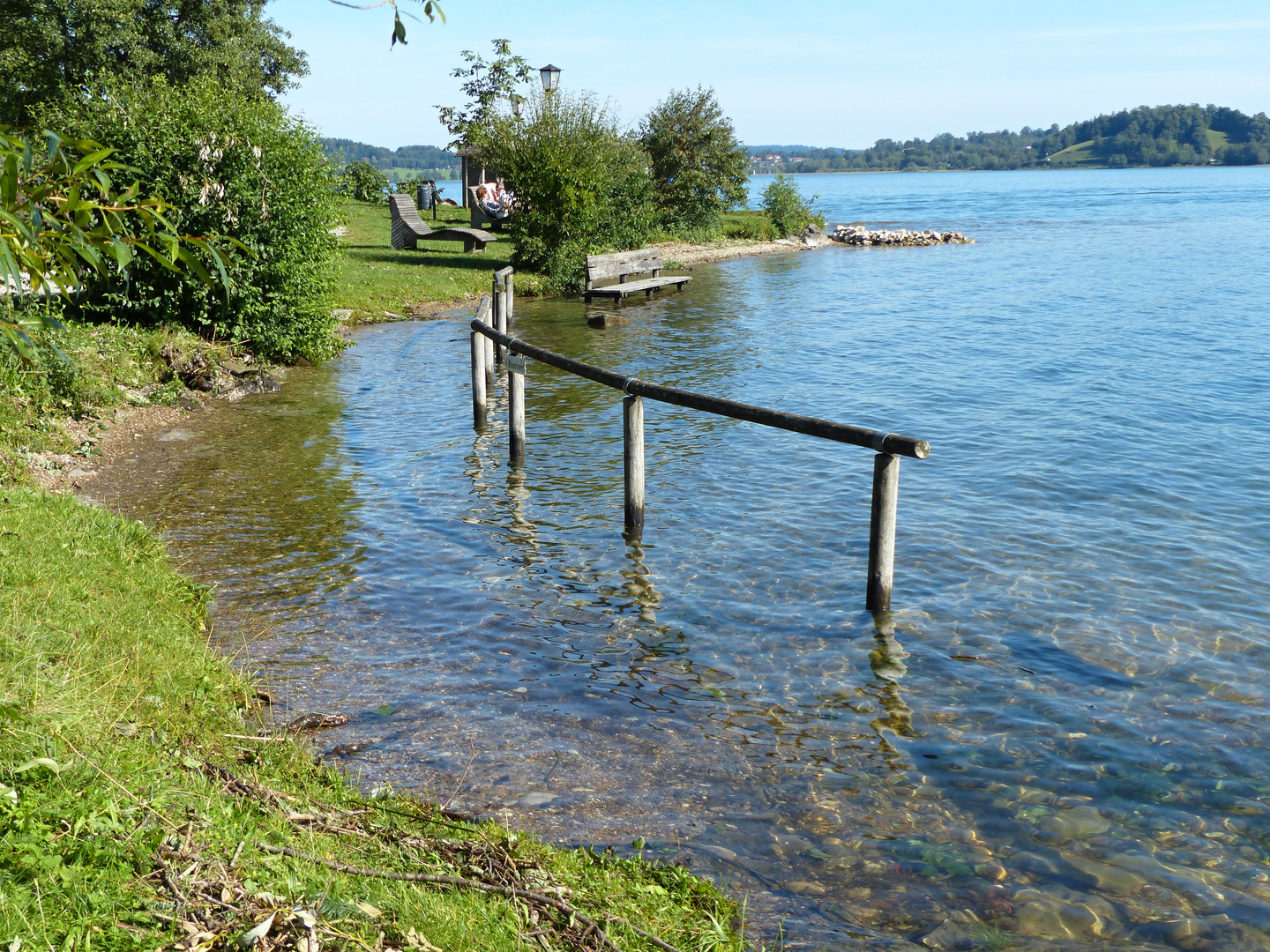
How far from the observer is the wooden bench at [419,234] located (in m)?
32.1

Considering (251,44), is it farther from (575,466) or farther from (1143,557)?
(1143,557)

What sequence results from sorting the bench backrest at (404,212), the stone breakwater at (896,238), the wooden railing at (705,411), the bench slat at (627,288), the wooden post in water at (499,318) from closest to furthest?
the wooden railing at (705,411) < the wooden post in water at (499,318) < the bench slat at (627,288) < the bench backrest at (404,212) < the stone breakwater at (896,238)

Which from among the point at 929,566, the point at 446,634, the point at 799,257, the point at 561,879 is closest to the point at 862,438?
the point at 929,566

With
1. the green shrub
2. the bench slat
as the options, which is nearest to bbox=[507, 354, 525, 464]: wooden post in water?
the bench slat

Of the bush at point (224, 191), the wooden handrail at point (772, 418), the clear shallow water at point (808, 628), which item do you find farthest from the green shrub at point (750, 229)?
the wooden handrail at point (772, 418)

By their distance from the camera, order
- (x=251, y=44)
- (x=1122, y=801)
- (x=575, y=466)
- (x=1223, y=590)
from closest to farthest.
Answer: (x=1122, y=801) < (x=1223, y=590) < (x=575, y=466) < (x=251, y=44)

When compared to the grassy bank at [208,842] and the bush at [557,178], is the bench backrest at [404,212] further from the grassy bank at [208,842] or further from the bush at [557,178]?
the grassy bank at [208,842]

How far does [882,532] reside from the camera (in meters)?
7.74

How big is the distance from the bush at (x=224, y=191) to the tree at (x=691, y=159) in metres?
29.2

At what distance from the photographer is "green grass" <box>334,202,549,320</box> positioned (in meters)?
24.4

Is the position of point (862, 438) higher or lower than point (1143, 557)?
higher

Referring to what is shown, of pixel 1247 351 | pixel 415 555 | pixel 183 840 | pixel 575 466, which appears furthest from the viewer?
pixel 1247 351

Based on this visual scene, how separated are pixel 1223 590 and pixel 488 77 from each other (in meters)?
42.4

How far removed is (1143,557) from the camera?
9516 millimetres
